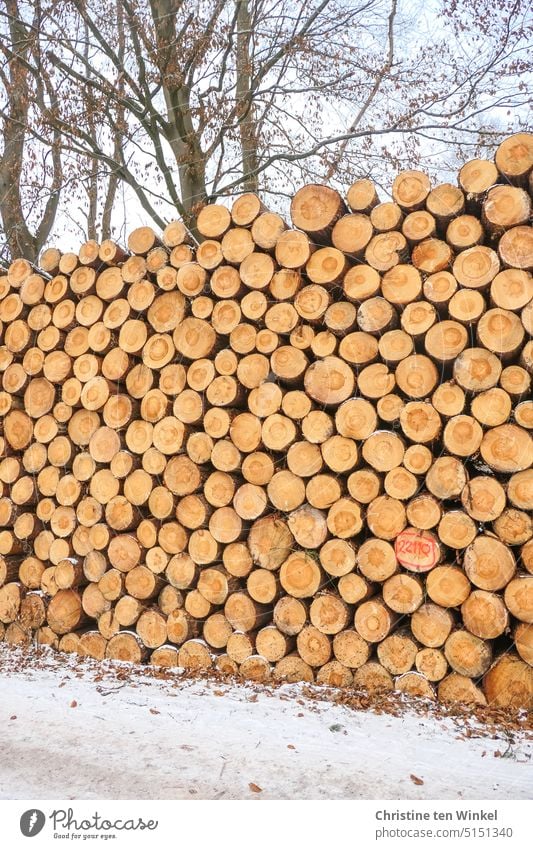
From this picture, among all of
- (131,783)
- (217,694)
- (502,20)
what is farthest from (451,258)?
(502,20)

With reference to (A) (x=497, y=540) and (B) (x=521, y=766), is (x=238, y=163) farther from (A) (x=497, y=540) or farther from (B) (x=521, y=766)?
(B) (x=521, y=766)

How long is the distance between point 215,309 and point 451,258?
1.50m

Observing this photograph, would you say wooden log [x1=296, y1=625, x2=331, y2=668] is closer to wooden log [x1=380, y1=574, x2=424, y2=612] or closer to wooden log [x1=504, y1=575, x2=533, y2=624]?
wooden log [x1=380, y1=574, x2=424, y2=612]

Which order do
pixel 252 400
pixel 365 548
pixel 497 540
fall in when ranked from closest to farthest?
pixel 497 540
pixel 365 548
pixel 252 400

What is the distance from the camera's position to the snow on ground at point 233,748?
2721mm

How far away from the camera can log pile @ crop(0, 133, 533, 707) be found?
3508 millimetres

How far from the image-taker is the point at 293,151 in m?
8.05

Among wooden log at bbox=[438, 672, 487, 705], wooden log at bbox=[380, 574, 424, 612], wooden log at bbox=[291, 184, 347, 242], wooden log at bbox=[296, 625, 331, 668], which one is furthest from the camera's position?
wooden log at bbox=[291, 184, 347, 242]

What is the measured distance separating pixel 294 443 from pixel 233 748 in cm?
169

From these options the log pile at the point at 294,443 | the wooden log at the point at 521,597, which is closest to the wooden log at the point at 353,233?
the log pile at the point at 294,443

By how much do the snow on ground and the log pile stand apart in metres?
0.35

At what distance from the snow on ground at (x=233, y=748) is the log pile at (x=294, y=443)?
0.35 meters

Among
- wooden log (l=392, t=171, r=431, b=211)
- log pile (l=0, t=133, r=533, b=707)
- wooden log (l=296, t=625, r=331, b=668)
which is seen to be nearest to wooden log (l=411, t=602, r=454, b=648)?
log pile (l=0, t=133, r=533, b=707)

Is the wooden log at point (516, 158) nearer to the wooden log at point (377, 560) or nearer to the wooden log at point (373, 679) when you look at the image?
the wooden log at point (377, 560)
